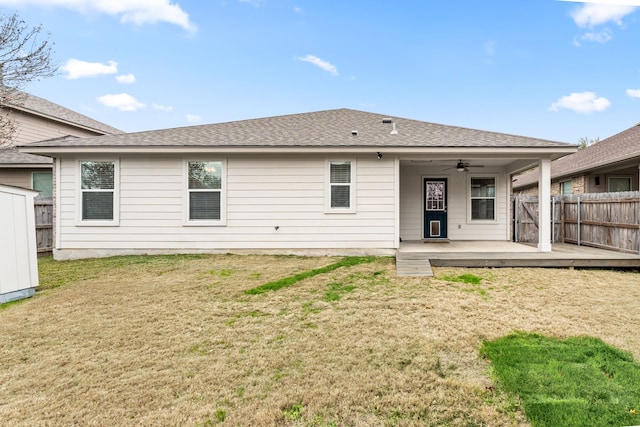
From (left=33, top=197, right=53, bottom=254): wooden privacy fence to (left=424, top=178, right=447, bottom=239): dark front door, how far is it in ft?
36.5

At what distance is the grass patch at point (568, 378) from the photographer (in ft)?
6.82

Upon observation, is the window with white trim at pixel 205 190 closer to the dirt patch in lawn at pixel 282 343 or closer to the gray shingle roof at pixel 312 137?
the gray shingle roof at pixel 312 137

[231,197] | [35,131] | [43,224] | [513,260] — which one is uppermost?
[35,131]

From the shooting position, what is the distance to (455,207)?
10.1 m

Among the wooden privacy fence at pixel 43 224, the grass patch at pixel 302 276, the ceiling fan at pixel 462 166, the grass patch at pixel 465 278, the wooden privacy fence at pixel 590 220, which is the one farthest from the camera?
the wooden privacy fence at pixel 43 224

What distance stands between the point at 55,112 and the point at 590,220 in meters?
21.1

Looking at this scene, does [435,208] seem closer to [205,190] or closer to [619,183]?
[205,190]

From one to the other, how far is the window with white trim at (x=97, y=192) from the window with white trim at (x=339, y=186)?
212 inches

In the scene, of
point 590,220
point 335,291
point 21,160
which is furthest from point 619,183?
point 21,160

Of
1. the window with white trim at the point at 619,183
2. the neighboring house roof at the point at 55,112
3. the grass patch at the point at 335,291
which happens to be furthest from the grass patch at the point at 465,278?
the neighboring house roof at the point at 55,112

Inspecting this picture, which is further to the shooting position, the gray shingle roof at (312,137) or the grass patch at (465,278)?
the gray shingle roof at (312,137)

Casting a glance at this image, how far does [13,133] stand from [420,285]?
16.3 meters

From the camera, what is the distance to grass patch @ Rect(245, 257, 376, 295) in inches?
205

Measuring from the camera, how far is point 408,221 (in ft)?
33.4
